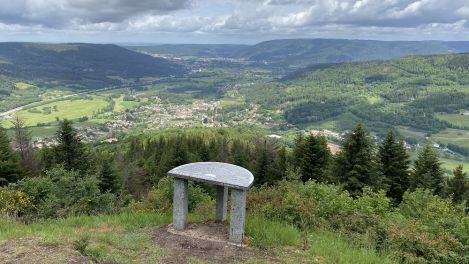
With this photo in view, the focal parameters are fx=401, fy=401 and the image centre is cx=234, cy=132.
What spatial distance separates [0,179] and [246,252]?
1037 inches

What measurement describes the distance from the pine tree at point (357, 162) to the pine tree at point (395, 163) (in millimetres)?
3614

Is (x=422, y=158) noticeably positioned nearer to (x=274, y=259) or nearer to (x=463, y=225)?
(x=463, y=225)

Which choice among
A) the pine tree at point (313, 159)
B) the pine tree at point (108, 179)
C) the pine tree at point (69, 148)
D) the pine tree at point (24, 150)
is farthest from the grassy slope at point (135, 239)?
the pine tree at point (24, 150)

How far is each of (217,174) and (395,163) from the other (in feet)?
98.1

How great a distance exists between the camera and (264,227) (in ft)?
31.2

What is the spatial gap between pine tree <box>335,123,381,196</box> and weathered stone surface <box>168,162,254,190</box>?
23.2m

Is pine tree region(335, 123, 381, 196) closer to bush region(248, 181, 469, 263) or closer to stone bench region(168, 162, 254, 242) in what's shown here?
bush region(248, 181, 469, 263)

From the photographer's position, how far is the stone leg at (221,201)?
1027 cm

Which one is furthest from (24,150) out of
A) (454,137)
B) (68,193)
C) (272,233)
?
(454,137)

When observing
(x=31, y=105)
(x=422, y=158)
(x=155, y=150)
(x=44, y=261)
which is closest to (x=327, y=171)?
(x=422, y=158)

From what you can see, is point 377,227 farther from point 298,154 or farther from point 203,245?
point 298,154

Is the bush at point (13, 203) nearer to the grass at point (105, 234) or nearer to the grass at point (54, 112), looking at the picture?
A: the grass at point (105, 234)

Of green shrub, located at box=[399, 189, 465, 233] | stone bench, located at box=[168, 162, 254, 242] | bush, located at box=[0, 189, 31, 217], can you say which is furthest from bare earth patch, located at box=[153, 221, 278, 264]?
bush, located at box=[0, 189, 31, 217]

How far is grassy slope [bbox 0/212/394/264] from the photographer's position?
25.7 feet
